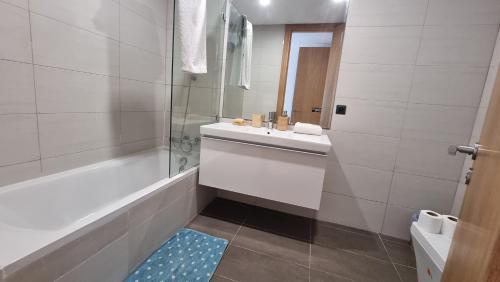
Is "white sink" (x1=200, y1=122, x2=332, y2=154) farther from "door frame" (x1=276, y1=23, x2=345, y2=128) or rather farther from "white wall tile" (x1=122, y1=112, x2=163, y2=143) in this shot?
"white wall tile" (x1=122, y1=112, x2=163, y2=143)

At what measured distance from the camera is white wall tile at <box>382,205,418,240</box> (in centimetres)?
174

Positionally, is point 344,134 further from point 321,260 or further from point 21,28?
point 21,28

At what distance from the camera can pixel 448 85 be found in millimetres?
1510

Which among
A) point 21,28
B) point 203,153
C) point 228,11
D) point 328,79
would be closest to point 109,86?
point 21,28

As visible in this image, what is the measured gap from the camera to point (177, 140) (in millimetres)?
1619

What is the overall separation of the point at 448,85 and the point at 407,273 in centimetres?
129

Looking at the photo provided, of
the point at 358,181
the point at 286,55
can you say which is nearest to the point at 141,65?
the point at 286,55

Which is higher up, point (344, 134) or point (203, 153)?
point (344, 134)

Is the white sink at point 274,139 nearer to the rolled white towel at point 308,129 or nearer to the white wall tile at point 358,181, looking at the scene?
the rolled white towel at point 308,129

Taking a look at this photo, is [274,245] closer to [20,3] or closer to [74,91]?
[74,91]

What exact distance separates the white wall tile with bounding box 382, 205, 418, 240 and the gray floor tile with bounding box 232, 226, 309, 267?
2.41 ft

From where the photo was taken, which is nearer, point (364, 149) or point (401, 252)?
point (401, 252)

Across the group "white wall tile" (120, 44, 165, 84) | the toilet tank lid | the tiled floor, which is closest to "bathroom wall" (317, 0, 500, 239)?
the tiled floor

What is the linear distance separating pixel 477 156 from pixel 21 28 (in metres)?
2.01
